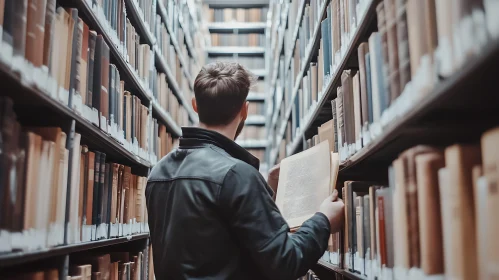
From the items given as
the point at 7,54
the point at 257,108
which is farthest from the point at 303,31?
the point at 257,108

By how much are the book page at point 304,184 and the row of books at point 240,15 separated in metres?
5.62

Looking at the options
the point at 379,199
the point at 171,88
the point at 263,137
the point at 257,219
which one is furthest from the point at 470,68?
the point at 263,137

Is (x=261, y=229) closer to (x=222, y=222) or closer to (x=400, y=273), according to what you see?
(x=222, y=222)

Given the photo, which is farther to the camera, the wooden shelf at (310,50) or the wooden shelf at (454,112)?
the wooden shelf at (310,50)

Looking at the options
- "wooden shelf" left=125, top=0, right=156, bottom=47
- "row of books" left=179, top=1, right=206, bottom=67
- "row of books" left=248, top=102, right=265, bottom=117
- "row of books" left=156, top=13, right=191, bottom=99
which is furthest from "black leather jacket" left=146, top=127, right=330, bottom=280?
"row of books" left=248, top=102, right=265, bottom=117

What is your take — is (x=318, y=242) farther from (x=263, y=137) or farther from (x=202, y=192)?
(x=263, y=137)

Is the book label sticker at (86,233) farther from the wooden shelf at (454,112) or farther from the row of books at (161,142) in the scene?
the row of books at (161,142)

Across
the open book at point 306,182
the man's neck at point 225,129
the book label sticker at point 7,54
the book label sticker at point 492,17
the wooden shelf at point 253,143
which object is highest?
the wooden shelf at point 253,143

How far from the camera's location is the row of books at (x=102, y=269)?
1.40 m

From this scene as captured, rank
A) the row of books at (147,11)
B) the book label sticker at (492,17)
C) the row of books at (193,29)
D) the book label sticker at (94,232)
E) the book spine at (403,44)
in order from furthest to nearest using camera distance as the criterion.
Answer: the row of books at (193,29)
the row of books at (147,11)
the book label sticker at (94,232)
the book spine at (403,44)
the book label sticker at (492,17)

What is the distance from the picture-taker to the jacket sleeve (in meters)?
1.30

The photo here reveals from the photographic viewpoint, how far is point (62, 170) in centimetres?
143

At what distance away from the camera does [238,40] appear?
7.16 metres

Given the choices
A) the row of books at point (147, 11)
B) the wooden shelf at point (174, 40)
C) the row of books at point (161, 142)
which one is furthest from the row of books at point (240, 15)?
the row of books at point (147, 11)
